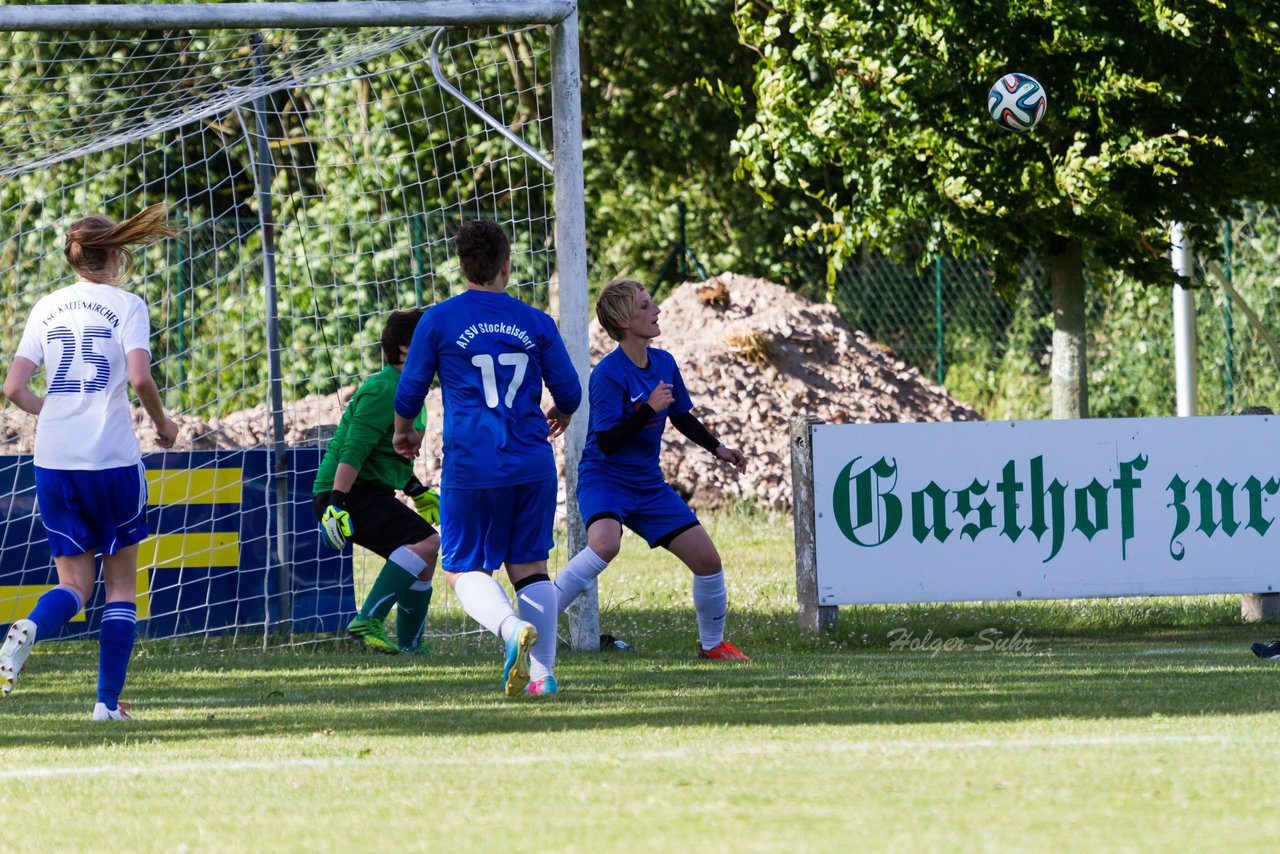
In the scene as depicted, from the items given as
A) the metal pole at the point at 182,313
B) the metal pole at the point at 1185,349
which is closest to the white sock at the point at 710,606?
the metal pole at the point at 1185,349

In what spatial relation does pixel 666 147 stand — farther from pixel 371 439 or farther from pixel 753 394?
pixel 371 439

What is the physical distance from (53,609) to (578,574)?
2242 mm

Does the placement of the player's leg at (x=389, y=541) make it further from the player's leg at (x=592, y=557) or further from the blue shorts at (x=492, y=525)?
the blue shorts at (x=492, y=525)

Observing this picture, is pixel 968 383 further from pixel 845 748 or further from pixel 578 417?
pixel 845 748

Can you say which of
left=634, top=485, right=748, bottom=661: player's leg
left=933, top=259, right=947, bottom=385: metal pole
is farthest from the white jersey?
left=933, top=259, right=947, bottom=385: metal pole

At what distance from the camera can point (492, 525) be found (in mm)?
6094

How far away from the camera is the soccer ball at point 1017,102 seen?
10.4 meters

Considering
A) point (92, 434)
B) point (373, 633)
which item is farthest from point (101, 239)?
point (373, 633)

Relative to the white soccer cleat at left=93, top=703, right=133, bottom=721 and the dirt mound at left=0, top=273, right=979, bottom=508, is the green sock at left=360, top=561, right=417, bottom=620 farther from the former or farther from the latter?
the dirt mound at left=0, top=273, right=979, bottom=508

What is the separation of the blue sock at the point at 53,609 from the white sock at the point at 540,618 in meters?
1.63

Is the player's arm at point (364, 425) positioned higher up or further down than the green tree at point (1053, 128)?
further down

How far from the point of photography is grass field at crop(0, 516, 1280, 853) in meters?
3.78

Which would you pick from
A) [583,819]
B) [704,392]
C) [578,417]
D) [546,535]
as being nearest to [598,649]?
[578,417]

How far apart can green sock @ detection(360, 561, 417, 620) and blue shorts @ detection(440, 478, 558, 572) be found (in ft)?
5.71
